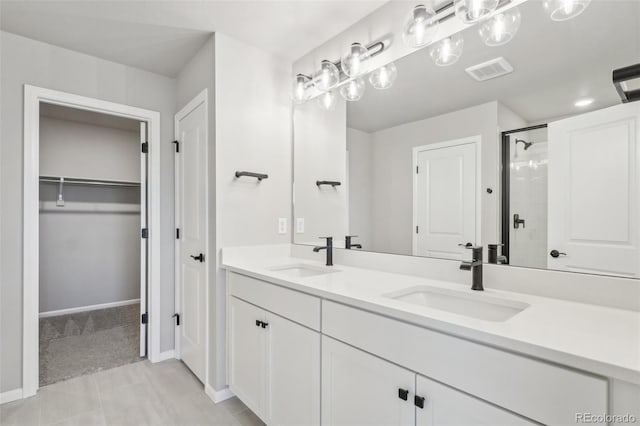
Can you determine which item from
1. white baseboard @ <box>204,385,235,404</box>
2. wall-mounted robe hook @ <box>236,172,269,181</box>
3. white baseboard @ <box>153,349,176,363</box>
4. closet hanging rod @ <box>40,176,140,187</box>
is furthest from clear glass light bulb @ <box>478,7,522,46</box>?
closet hanging rod @ <box>40,176,140,187</box>

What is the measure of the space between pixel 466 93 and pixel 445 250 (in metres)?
0.77

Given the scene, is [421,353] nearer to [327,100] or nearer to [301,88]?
[327,100]

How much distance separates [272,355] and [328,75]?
1772 mm

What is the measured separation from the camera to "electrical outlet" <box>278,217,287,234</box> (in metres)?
2.38

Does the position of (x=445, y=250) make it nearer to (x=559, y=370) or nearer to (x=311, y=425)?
(x=559, y=370)

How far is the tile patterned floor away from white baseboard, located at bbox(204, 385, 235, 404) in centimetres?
3

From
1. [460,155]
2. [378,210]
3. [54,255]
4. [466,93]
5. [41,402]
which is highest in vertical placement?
[466,93]

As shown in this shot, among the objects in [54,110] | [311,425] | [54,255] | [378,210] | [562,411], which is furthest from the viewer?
[54,255]

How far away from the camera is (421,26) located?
1555 mm

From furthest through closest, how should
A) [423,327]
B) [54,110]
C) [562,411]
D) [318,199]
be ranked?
[54,110]
[318,199]
[423,327]
[562,411]

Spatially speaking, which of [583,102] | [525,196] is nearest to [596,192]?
[525,196]

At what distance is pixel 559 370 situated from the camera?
727 mm

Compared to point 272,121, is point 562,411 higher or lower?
lower

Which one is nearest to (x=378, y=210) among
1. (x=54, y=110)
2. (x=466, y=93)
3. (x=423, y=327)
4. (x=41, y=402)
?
(x=466, y=93)
